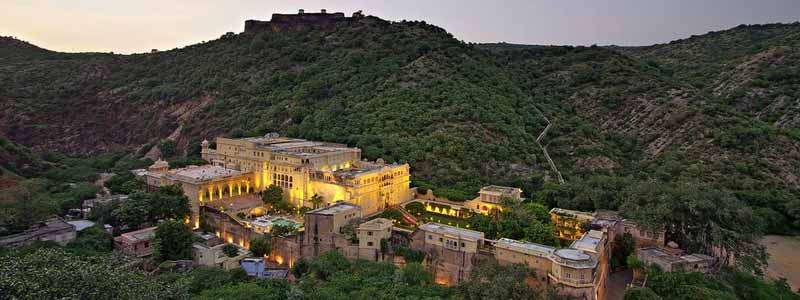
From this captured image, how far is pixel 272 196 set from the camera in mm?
37906

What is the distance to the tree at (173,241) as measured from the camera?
104ft

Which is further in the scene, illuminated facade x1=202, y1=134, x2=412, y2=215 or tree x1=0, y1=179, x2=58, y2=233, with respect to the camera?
illuminated facade x1=202, y1=134, x2=412, y2=215

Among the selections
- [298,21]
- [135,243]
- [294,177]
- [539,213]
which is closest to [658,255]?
[539,213]

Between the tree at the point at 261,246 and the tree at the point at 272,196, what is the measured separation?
15.3ft

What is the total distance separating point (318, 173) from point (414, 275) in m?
13.4

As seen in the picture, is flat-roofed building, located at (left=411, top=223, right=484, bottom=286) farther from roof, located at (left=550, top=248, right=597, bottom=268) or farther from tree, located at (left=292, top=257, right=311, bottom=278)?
tree, located at (left=292, top=257, right=311, bottom=278)

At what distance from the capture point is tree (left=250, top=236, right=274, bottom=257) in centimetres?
3341

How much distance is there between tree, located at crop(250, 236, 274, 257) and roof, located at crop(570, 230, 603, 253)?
63.4ft

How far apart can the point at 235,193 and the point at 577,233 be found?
1033 inches

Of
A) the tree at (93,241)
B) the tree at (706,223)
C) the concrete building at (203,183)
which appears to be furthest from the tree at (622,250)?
the tree at (93,241)

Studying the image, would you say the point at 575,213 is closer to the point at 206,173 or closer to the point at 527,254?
the point at 527,254

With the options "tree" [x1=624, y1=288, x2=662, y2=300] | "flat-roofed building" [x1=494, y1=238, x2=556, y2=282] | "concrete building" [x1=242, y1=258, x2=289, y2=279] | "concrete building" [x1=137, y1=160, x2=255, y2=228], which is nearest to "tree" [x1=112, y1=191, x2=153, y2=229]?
"concrete building" [x1=137, y1=160, x2=255, y2=228]

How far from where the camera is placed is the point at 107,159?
6228cm

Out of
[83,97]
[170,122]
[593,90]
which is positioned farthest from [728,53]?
[83,97]
